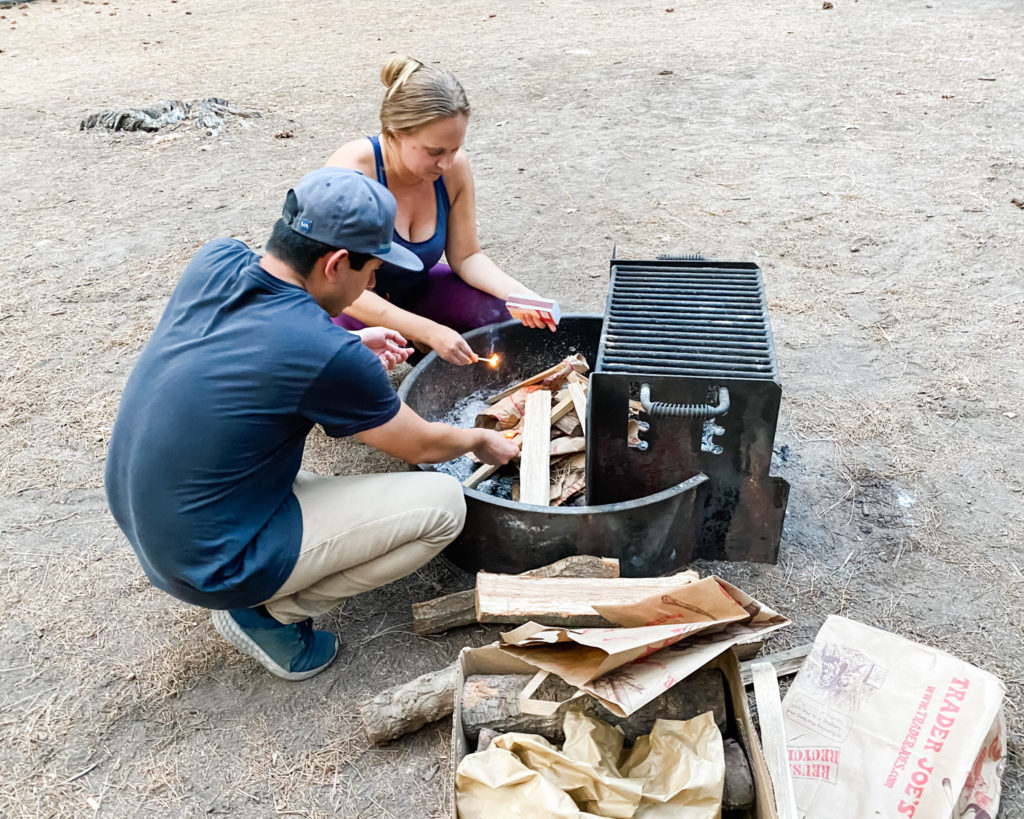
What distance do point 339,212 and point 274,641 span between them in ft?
4.72

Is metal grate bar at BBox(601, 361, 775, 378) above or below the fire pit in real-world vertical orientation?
above

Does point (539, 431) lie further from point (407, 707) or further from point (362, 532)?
point (407, 707)

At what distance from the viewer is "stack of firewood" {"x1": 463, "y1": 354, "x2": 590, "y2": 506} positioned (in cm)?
331

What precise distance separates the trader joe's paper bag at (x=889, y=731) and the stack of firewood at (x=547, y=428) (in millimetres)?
1188

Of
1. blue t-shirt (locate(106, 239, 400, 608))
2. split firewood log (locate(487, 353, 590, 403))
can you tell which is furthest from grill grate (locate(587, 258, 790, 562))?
blue t-shirt (locate(106, 239, 400, 608))

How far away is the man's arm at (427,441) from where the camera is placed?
8.14 ft

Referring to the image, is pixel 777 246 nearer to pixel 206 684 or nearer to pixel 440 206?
pixel 440 206

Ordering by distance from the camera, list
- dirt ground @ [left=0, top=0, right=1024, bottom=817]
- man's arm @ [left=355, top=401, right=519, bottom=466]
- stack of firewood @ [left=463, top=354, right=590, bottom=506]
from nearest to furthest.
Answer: man's arm @ [left=355, top=401, right=519, bottom=466] < dirt ground @ [left=0, top=0, right=1024, bottom=817] < stack of firewood @ [left=463, top=354, right=590, bottom=506]

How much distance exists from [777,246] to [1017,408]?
2105mm

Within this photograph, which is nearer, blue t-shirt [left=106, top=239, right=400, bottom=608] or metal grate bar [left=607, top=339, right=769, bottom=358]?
blue t-shirt [left=106, top=239, right=400, bottom=608]

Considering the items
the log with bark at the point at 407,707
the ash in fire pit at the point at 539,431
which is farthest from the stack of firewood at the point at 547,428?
the log with bark at the point at 407,707

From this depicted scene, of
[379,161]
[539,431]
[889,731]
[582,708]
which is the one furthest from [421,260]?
[889,731]

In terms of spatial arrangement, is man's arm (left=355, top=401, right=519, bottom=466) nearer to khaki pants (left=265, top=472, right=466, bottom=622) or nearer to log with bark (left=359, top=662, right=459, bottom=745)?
khaki pants (left=265, top=472, right=466, bottom=622)

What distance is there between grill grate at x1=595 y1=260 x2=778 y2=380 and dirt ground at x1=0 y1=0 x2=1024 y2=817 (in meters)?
0.86
